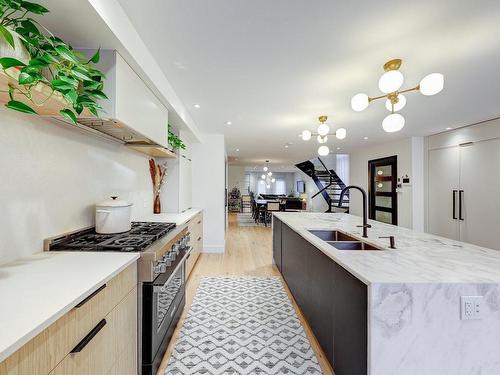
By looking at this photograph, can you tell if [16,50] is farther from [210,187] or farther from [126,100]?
[210,187]

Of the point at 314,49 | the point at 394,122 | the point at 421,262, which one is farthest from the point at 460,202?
the point at 314,49

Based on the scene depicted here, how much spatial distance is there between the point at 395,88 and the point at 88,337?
7.89 feet

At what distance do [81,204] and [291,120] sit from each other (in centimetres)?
320

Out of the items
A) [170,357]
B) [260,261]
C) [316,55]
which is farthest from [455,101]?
[170,357]

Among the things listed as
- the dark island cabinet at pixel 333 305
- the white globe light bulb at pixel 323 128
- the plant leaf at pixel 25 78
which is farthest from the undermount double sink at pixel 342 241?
the plant leaf at pixel 25 78

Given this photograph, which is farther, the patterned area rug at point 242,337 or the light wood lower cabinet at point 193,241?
the light wood lower cabinet at point 193,241

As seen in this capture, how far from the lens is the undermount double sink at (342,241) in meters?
2.16

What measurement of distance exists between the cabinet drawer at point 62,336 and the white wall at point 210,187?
3792 mm

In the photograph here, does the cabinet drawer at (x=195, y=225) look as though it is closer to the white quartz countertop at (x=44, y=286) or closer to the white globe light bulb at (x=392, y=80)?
the white quartz countertop at (x=44, y=286)

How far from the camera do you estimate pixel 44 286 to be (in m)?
1.01

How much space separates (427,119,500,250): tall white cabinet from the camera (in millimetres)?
4156

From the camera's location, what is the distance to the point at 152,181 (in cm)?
353

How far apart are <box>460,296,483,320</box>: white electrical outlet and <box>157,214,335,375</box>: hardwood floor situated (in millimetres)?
1004

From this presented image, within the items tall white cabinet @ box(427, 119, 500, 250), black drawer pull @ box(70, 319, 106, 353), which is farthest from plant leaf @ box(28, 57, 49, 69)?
tall white cabinet @ box(427, 119, 500, 250)
